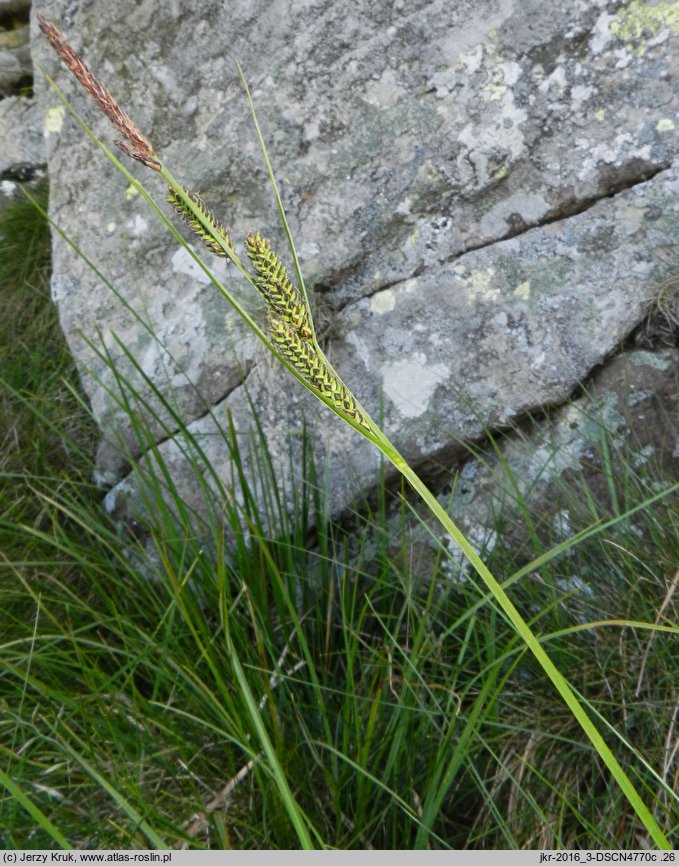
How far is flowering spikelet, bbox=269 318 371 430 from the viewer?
89 centimetres

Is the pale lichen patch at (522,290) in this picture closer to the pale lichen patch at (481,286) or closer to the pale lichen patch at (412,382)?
the pale lichen patch at (481,286)

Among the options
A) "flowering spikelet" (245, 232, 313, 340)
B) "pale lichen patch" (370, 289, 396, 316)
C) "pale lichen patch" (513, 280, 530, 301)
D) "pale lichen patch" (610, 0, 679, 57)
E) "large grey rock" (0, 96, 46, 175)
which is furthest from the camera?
"large grey rock" (0, 96, 46, 175)

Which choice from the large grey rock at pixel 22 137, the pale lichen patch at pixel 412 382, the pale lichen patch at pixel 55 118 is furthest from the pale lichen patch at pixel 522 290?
the large grey rock at pixel 22 137

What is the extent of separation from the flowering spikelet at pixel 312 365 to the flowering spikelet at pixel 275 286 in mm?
12

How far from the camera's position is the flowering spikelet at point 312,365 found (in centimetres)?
89

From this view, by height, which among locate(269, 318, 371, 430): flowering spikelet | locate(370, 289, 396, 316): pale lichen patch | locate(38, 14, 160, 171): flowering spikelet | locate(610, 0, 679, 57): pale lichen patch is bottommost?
locate(370, 289, 396, 316): pale lichen patch

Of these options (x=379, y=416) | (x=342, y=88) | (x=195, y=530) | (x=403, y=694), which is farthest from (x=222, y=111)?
(x=403, y=694)

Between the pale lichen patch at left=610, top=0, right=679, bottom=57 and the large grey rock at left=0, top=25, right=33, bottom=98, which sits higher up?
the large grey rock at left=0, top=25, right=33, bottom=98

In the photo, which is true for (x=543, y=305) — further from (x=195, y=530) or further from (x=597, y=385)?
(x=195, y=530)

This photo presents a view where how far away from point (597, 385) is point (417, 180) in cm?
76

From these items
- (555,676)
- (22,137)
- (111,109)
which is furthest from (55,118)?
(555,676)

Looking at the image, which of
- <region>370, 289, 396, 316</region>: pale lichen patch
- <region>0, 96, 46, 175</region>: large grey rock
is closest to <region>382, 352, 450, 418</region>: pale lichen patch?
<region>370, 289, 396, 316</region>: pale lichen patch

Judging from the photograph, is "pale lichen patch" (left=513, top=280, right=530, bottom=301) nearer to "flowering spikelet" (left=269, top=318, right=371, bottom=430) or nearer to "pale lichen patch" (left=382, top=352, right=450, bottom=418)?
"pale lichen patch" (left=382, top=352, right=450, bottom=418)

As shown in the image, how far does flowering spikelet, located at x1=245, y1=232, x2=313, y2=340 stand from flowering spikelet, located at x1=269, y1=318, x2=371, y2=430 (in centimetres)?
1
